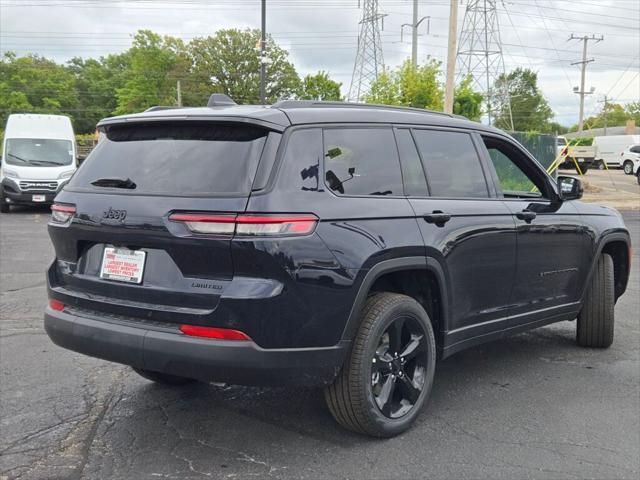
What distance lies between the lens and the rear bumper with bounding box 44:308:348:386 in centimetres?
303

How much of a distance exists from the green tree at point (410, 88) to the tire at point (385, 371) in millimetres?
19079

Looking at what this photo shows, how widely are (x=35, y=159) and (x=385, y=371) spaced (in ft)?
52.3

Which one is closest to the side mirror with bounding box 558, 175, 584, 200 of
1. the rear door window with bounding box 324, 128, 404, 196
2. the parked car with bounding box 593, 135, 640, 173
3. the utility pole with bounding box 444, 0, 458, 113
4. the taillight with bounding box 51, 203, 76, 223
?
the rear door window with bounding box 324, 128, 404, 196

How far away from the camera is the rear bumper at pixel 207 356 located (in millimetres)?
3033

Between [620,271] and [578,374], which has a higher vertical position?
[620,271]

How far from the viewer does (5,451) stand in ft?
11.2

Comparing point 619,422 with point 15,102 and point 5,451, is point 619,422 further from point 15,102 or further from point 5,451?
point 15,102

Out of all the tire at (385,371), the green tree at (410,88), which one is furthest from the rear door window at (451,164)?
the green tree at (410,88)

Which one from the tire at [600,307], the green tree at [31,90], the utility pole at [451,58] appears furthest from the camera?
the green tree at [31,90]

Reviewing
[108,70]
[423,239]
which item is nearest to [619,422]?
[423,239]

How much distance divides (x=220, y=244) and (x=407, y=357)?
1375 mm

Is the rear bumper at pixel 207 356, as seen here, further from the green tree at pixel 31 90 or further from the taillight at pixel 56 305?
the green tree at pixel 31 90

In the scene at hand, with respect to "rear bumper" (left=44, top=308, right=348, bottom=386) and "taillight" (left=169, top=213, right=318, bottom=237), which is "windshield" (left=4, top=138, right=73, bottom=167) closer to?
"rear bumper" (left=44, top=308, right=348, bottom=386)

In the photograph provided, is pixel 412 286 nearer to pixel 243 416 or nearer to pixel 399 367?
pixel 399 367
